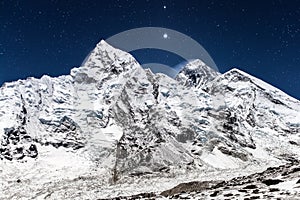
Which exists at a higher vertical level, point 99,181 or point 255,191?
point 99,181

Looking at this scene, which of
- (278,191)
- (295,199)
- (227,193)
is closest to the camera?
(295,199)

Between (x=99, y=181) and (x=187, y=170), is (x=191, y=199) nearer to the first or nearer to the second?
(x=99, y=181)

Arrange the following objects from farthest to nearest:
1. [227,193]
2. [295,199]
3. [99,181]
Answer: [99,181], [227,193], [295,199]

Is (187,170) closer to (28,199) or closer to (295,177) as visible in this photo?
(28,199)

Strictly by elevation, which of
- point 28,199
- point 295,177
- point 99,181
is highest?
point 99,181

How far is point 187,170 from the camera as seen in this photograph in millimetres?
199250

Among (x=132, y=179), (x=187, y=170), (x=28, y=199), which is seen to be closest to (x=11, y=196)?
(x=28, y=199)

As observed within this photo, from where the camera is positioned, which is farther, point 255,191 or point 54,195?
point 54,195

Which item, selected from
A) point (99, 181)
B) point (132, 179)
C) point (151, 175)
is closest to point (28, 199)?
point (99, 181)

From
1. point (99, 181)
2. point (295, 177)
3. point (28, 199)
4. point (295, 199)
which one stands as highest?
point (99, 181)

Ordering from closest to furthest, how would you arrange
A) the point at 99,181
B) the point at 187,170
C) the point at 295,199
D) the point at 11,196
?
the point at 295,199 < the point at 11,196 < the point at 99,181 < the point at 187,170

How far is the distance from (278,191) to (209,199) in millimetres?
3782

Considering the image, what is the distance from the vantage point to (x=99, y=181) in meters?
179

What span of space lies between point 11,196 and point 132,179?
173 ft
